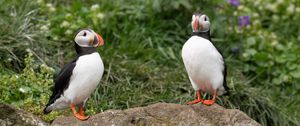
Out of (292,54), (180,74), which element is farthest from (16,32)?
(292,54)

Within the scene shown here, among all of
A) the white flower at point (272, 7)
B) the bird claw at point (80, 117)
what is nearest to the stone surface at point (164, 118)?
the bird claw at point (80, 117)

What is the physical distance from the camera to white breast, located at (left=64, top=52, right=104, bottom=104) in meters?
5.05

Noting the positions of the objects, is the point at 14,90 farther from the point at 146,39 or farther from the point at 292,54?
the point at 292,54

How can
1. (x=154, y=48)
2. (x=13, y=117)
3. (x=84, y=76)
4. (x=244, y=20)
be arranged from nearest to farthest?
1. (x=13, y=117)
2. (x=84, y=76)
3. (x=154, y=48)
4. (x=244, y=20)

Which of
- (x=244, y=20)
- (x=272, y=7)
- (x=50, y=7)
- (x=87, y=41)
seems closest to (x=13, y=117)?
(x=87, y=41)

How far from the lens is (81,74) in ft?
16.7

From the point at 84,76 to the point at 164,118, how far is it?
2.13ft

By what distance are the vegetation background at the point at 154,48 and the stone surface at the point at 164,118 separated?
122cm

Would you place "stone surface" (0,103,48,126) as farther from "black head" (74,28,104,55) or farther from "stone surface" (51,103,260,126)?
"black head" (74,28,104,55)

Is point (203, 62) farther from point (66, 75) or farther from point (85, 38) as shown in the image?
point (66, 75)

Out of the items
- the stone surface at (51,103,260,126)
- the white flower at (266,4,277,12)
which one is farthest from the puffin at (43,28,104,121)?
the white flower at (266,4,277,12)

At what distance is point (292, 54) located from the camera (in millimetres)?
8383

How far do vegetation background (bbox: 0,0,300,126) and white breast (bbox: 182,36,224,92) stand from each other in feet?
4.77

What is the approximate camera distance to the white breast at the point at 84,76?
5.05 m
